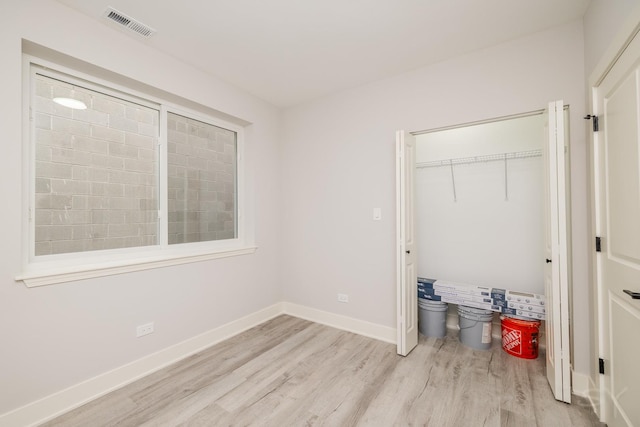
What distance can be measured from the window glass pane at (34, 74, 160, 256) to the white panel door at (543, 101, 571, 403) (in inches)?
128

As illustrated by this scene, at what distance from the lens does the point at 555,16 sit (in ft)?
6.73

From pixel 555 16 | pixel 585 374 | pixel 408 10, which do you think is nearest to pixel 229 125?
pixel 408 10

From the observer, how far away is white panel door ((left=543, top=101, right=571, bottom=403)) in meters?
1.88

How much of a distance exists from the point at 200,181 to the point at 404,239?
2197mm

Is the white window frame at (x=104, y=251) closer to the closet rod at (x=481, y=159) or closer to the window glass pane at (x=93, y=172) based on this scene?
the window glass pane at (x=93, y=172)

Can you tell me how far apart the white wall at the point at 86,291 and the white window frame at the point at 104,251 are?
0.27ft

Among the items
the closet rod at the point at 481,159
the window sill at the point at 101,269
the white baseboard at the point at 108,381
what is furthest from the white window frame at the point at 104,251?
the closet rod at the point at 481,159

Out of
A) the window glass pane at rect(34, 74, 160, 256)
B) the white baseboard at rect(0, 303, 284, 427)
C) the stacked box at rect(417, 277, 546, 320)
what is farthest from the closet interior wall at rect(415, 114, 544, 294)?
the window glass pane at rect(34, 74, 160, 256)

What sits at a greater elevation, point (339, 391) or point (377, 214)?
point (377, 214)

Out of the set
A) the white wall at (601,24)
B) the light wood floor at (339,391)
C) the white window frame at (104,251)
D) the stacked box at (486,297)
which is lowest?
the light wood floor at (339,391)

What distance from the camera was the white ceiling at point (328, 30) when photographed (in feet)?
6.42

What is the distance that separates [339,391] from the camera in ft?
6.86

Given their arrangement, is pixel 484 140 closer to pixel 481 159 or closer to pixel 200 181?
pixel 481 159

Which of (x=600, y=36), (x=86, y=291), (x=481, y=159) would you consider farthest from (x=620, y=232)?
(x=86, y=291)
